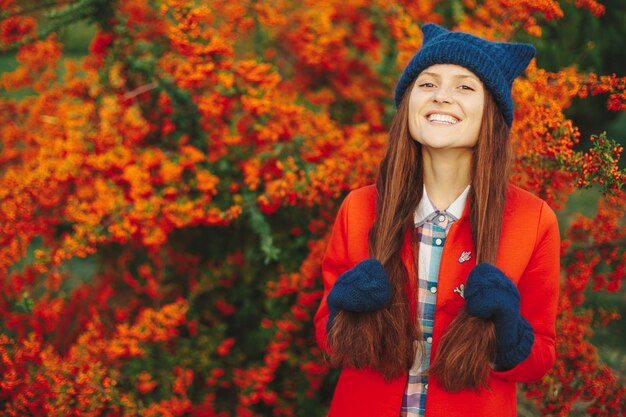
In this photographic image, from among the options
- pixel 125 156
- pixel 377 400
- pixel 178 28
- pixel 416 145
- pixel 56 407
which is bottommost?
pixel 56 407

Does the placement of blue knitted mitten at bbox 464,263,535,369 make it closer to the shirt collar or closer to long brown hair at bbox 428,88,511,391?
long brown hair at bbox 428,88,511,391

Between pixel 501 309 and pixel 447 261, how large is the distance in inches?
10.8

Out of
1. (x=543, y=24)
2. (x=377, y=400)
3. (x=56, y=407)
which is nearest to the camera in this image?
(x=377, y=400)

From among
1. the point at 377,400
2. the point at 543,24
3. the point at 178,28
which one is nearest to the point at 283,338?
the point at 377,400

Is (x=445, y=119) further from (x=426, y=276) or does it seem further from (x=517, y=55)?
(x=426, y=276)

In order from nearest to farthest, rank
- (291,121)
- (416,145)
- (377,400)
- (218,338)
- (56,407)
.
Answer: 1. (377,400)
2. (416,145)
3. (56,407)
4. (291,121)
5. (218,338)

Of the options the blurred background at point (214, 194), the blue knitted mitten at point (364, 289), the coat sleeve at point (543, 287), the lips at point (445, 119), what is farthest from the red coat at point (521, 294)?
the blurred background at point (214, 194)

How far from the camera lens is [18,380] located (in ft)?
8.62

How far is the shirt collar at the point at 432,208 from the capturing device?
6.04 feet

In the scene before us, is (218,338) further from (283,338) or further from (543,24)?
(543,24)

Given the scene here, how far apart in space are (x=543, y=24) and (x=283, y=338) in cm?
317

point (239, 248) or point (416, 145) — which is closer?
point (416, 145)

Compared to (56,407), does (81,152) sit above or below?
above

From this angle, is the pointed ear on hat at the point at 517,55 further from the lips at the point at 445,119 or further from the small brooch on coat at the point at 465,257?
the small brooch on coat at the point at 465,257
